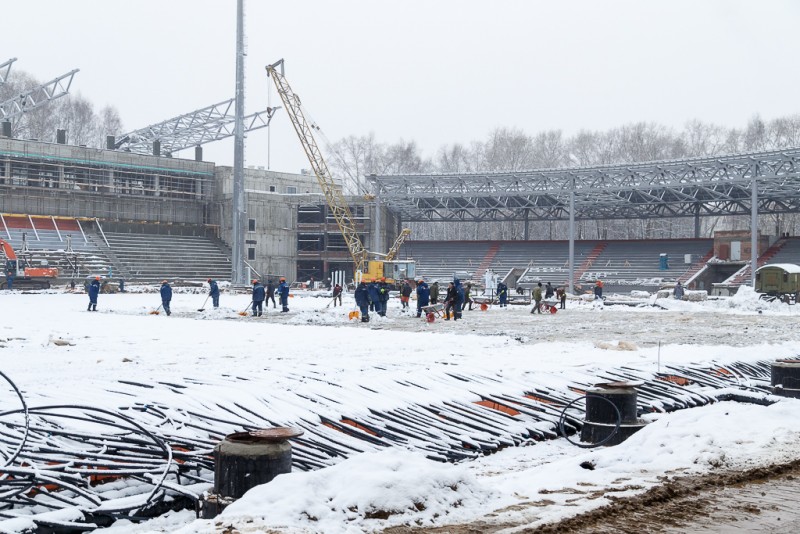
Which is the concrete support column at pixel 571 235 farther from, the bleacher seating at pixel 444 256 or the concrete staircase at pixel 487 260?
the bleacher seating at pixel 444 256

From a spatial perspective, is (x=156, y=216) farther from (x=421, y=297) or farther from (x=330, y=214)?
(x=421, y=297)

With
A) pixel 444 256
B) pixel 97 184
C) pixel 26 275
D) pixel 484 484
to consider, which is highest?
pixel 97 184

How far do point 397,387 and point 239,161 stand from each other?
39745mm

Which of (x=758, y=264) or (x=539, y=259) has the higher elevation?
(x=539, y=259)

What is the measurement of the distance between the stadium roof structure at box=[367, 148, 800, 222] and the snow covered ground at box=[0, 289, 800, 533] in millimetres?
27382

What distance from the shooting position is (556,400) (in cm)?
1159

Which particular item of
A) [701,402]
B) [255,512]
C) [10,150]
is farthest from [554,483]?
[10,150]

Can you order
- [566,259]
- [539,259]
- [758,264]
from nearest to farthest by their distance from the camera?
[758,264], [566,259], [539,259]

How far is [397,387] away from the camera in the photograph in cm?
1114

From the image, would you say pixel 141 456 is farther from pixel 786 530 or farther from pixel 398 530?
pixel 786 530

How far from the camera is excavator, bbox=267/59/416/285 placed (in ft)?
170

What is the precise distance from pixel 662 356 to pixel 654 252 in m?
50.7

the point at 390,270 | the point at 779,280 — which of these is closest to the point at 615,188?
the point at 390,270

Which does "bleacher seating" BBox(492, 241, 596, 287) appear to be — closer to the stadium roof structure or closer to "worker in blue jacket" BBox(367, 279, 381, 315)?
the stadium roof structure
